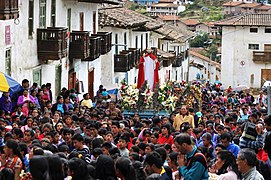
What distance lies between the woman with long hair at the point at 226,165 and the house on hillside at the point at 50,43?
1137 centimetres

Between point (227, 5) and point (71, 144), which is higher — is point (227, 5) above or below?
above

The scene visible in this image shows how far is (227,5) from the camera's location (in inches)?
5969

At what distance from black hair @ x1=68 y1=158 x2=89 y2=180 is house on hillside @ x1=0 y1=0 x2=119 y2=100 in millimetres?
12001

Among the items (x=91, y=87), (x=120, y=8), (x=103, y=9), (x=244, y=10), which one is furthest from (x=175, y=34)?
(x=244, y=10)

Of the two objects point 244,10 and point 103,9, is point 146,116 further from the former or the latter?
point 244,10

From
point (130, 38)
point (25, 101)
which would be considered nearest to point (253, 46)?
point (130, 38)

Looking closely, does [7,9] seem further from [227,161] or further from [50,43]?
[227,161]

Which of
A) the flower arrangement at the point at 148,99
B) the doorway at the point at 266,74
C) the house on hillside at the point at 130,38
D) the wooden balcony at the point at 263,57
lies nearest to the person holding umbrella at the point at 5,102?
the flower arrangement at the point at 148,99

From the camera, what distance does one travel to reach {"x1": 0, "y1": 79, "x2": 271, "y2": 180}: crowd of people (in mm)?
10414

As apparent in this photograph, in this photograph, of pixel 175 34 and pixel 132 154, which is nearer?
pixel 132 154

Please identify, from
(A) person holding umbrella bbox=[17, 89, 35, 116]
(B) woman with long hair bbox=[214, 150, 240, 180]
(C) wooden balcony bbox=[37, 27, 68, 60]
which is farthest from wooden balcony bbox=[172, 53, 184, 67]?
(B) woman with long hair bbox=[214, 150, 240, 180]

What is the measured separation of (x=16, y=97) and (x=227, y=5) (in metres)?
133

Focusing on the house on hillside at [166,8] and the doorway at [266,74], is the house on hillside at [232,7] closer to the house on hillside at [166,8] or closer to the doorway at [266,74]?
the house on hillside at [166,8]

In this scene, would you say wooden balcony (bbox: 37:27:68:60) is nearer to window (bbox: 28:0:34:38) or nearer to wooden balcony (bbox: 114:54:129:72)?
window (bbox: 28:0:34:38)
